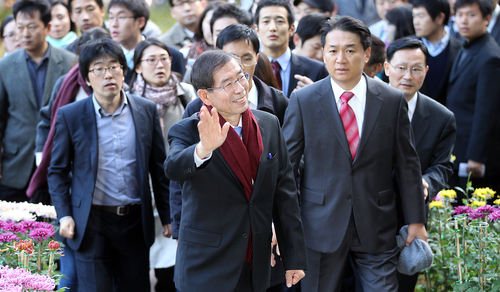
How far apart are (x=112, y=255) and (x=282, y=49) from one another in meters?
2.37

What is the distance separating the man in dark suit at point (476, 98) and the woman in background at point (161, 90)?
2713 mm

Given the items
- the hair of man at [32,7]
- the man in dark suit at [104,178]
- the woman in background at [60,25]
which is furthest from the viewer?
the woman in background at [60,25]

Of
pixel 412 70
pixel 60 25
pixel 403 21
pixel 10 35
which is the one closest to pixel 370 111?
pixel 412 70

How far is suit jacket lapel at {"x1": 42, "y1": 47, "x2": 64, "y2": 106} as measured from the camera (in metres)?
5.46

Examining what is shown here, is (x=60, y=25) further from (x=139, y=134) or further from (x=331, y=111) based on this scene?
(x=331, y=111)

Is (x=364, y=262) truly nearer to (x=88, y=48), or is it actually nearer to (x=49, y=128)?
(x=88, y=48)

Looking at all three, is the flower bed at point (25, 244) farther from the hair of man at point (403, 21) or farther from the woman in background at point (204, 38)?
the hair of man at point (403, 21)

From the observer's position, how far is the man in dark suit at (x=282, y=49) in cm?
493

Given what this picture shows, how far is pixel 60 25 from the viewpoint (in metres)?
6.89

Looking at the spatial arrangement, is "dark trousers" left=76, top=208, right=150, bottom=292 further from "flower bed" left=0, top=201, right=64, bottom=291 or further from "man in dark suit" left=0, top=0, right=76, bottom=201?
"man in dark suit" left=0, top=0, right=76, bottom=201

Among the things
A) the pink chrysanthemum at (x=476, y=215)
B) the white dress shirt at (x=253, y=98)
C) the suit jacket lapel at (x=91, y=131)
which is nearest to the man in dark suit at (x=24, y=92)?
the suit jacket lapel at (x=91, y=131)

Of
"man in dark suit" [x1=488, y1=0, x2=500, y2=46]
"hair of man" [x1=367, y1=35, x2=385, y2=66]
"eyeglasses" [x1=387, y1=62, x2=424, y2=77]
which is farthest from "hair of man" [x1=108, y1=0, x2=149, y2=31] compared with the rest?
"man in dark suit" [x1=488, y1=0, x2=500, y2=46]

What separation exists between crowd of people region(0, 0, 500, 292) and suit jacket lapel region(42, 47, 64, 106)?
0.7 inches

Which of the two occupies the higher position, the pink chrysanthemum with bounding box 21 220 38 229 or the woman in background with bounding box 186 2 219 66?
the woman in background with bounding box 186 2 219 66
